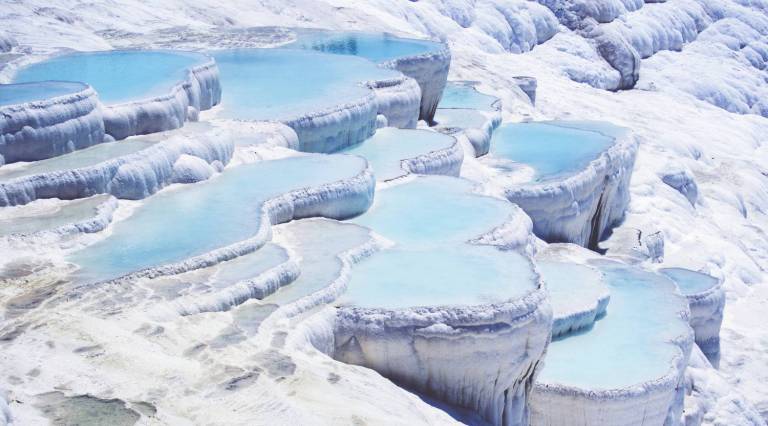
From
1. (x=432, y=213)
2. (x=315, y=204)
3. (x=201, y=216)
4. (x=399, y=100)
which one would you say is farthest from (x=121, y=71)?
(x=432, y=213)

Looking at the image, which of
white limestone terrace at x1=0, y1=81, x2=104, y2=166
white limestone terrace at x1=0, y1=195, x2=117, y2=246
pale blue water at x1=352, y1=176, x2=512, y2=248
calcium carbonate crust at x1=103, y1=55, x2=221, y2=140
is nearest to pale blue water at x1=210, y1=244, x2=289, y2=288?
white limestone terrace at x1=0, y1=195, x2=117, y2=246

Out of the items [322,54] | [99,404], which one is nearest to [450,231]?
[99,404]

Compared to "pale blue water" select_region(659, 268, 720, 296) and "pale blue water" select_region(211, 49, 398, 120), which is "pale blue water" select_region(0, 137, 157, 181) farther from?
"pale blue water" select_region(659, 268, 720, 296)

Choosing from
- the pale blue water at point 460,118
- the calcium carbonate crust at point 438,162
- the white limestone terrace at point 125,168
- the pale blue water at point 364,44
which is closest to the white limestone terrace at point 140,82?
the white limestone terrace at point 125,168

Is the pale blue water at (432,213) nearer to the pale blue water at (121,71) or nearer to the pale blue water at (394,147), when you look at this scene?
the pale blue water at (394,147)

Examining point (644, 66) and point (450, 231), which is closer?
point (450, 231)

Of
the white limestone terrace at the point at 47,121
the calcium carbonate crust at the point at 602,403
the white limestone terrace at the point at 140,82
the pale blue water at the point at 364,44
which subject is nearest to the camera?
the calcium carbonate crust at the point at 602,403

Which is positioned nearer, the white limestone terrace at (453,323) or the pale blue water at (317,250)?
the white limestone terrace at (453,323)

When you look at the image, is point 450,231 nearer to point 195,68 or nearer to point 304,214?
point 304,214
